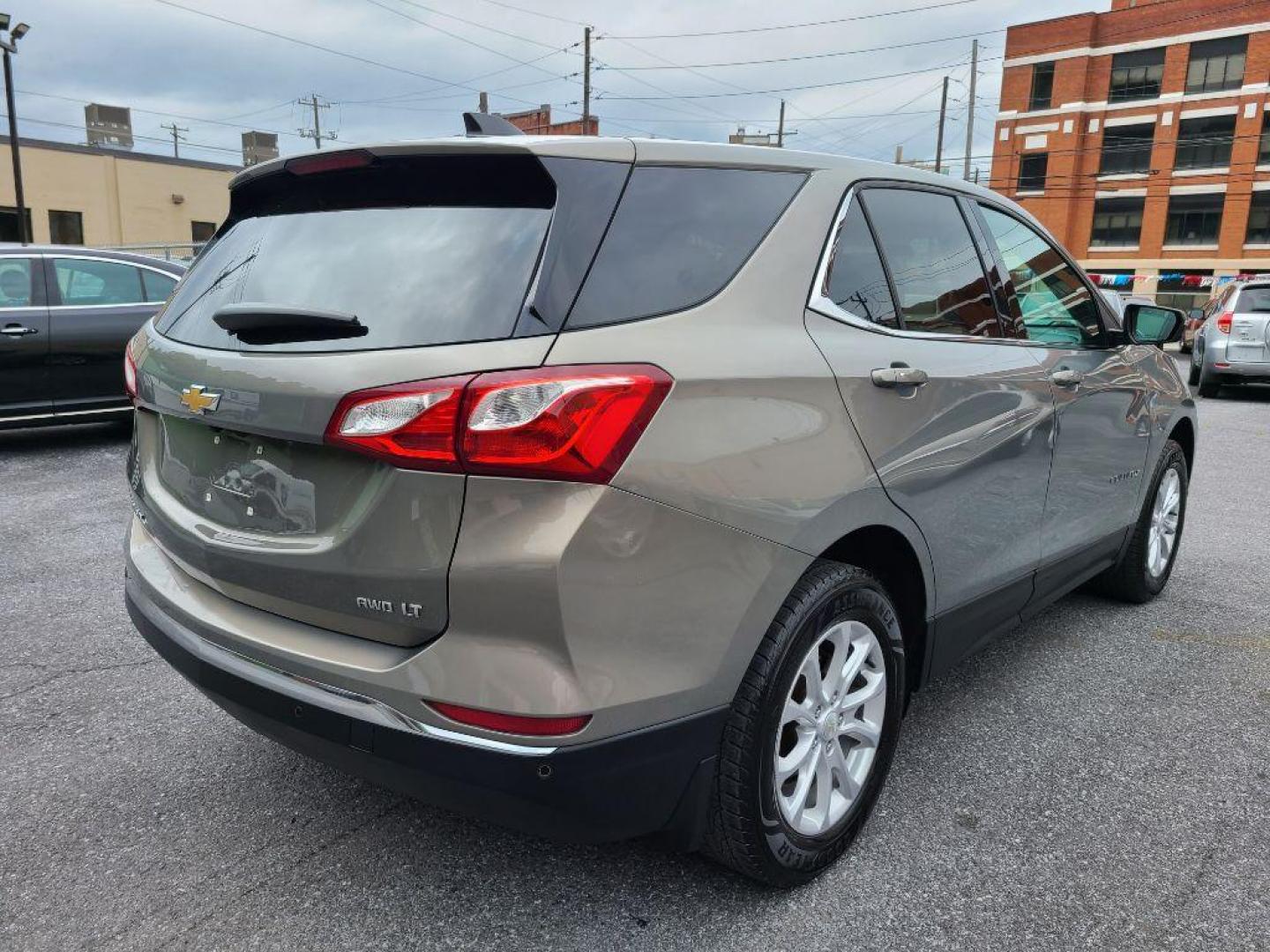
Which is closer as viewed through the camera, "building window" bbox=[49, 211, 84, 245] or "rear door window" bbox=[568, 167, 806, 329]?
"rear door window" bbox=[568, 167, 806, 329]

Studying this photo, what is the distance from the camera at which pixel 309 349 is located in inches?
75.2

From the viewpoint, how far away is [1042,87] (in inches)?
2032

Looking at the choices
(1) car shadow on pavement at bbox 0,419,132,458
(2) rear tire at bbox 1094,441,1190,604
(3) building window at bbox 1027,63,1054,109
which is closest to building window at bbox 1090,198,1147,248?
(3) building window at bbox 1027,63,1054,109

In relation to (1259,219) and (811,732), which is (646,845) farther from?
(1259,219)

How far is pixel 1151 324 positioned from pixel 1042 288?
0.92 m

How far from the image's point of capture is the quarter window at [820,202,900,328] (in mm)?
2344

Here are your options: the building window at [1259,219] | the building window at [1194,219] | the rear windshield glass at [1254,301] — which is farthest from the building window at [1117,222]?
the rear windshield glass at [1254,301]

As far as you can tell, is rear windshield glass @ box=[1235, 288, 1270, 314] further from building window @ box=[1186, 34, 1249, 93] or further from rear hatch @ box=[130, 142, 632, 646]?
building window @ box=[1186, 34, 1249, 93]

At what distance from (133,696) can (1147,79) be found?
5734 centimetres

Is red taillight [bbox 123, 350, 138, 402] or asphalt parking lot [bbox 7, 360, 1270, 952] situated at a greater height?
red taillight [bbox 123, 350, 138, 402]

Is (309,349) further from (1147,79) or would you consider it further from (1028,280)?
(1147,79)

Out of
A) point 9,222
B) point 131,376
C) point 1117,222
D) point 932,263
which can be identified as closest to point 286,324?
point 131,376

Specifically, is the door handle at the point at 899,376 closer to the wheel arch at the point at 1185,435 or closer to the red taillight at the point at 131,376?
the red taillight at the point at 131,376

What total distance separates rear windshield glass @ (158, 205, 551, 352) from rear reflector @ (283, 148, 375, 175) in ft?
0.33
